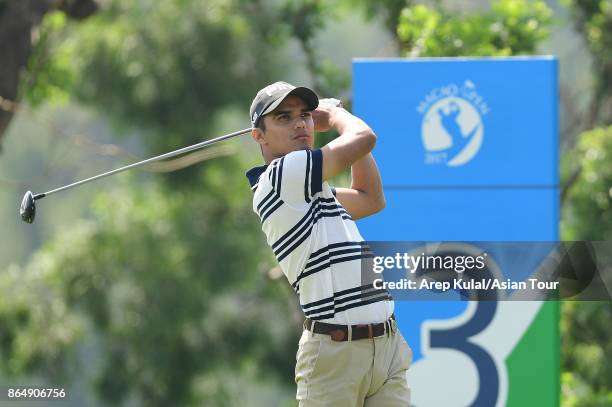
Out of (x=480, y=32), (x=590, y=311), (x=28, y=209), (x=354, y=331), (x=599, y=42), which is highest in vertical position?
(x=599, y=42)

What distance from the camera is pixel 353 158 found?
12.8 feet

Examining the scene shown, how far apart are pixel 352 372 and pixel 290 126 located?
68cm

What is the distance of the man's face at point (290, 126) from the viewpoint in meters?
3.99

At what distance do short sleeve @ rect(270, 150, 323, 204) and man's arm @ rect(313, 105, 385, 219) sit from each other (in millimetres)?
23

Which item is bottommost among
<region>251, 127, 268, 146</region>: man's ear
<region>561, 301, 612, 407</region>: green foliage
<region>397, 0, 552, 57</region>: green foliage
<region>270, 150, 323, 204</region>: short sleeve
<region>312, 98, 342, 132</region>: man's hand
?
<region>561, 301, 612, 407</region>: green foliage

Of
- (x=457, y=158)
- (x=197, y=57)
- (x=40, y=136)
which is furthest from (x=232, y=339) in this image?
(x=40, y=136)

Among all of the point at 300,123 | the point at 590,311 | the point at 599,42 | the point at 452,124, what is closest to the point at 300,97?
the point at 300,123

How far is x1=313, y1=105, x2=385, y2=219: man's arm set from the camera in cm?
385

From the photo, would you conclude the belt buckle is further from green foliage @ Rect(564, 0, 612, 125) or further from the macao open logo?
green foliage @ Rect(564, 0, 612, 125)

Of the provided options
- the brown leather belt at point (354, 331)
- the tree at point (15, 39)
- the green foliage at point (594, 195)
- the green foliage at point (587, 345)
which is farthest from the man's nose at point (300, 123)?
the green foliage at point (587, 345)

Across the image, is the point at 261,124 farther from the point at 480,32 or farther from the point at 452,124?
the point at 480,32

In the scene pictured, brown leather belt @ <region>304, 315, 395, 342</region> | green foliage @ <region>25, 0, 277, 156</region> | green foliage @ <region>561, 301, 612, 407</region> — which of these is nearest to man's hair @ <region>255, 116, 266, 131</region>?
brown leather belt @ <region>304, 315, 395, 342</region>

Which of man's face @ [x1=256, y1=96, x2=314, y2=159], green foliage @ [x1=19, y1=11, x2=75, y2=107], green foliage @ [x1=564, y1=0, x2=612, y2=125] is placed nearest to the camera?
man's face @ [x1=256, y1=96, x2=314, y2=159]

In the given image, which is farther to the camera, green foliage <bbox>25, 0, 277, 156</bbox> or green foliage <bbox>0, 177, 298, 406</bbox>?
green foliage <bbox>0, 177, 298, 406</bbox>
